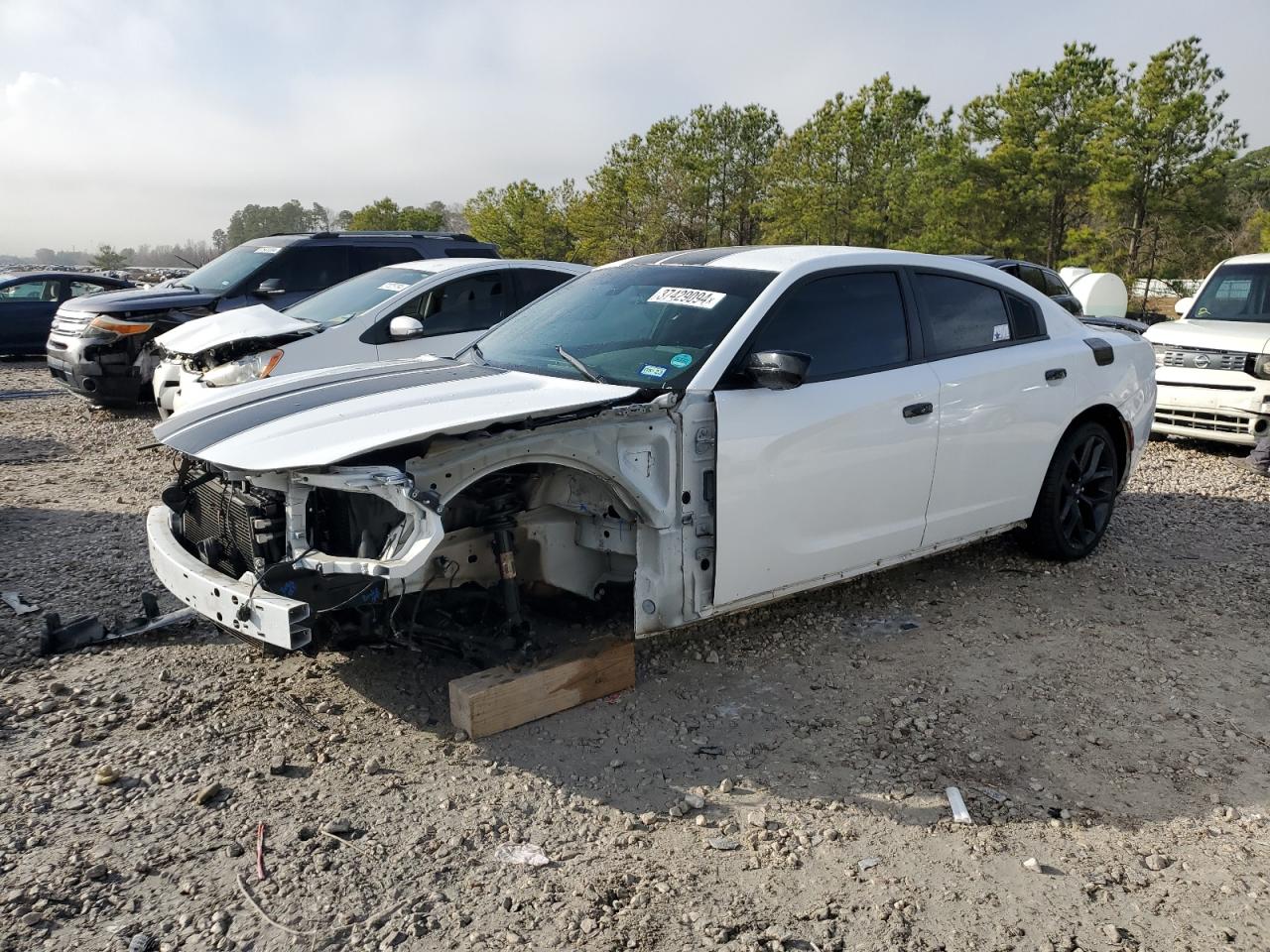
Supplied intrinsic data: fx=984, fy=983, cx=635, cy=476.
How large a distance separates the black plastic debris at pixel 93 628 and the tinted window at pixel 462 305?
394cm

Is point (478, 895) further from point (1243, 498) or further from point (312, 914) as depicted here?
point (1243, 498)

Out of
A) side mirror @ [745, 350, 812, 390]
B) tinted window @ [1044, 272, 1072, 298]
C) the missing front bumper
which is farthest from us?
tinted window @ [1044, 272, 1072, 298]

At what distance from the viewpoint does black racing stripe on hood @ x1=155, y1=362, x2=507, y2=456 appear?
3529mm

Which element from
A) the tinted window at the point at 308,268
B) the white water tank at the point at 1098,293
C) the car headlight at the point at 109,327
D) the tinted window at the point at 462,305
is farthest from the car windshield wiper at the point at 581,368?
the white water tank at the point at 1098,293

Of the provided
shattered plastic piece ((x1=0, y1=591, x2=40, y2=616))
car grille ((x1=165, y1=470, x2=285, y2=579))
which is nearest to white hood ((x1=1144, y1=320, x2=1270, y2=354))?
car grille ((x1=165, y1=470, x2=285, y2=579))

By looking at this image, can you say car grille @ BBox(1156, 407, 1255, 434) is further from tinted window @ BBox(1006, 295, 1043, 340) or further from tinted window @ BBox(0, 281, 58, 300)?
tinted window @ BBox(0, 281, 58, 300)

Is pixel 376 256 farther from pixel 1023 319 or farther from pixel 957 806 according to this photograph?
pixel 957 806

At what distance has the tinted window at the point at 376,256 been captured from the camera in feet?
34.4

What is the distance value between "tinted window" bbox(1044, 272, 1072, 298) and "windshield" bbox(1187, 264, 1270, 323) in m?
A: 5.60

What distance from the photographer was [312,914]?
2.66m

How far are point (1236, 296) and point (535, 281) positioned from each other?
676cm

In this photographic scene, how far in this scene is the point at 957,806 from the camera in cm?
322

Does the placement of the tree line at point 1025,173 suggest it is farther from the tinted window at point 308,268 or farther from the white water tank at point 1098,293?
the tinted window at point 308,268

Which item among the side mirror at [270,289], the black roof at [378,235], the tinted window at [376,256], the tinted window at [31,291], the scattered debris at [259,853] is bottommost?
the scattered debris at [259,853]
